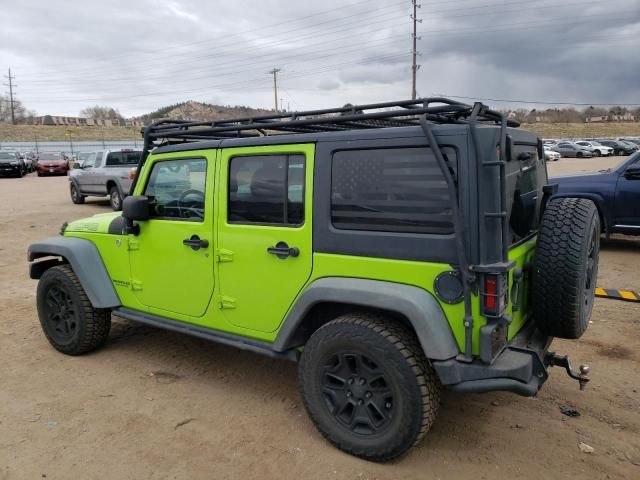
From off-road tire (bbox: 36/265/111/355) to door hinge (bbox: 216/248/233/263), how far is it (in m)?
1.49

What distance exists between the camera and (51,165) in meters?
29.3

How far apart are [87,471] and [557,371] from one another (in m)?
3.36

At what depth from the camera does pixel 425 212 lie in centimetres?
275

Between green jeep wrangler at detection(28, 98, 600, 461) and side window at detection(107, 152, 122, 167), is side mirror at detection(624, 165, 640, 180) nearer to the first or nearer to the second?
green jeep wrangler at detection(28, 98, 600, 461)

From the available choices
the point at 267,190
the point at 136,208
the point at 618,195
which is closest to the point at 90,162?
the point at 136,208

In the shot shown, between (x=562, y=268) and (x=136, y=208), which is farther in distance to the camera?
(x=136, y=208)

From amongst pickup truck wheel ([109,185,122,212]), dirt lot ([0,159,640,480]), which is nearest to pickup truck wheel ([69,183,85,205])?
pickup truck wheel ([109,185,122,212])

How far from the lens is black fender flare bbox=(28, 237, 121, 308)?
424 cm

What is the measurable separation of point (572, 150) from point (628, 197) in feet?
137

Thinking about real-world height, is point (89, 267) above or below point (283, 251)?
Result: below

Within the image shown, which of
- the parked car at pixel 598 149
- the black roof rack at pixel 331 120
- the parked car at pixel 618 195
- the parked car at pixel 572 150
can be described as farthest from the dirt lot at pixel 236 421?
the parked car at pixel 598 149

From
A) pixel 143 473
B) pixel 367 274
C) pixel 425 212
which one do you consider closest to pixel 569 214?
pixel 425 212

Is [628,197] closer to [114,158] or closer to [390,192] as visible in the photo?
[390,192]

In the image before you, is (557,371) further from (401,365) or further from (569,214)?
(401,365)
